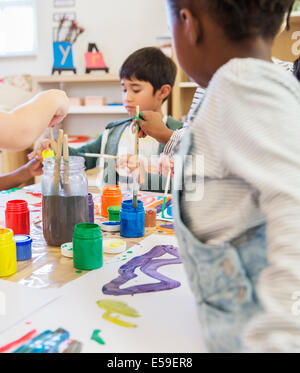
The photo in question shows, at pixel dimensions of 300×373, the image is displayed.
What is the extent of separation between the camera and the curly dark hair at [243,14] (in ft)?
1.34

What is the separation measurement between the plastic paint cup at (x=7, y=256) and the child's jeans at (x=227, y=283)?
0.99 ft

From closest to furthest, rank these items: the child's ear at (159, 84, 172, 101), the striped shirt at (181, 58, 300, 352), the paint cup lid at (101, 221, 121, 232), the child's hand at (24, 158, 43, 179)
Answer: the striped shirt at (181, 58, 300, 352) → the paint cup lid at (101, 221, 121, 232) → the child's hand at (24, 158, 43, 179) → the child's ear at (159, 84, 172, 101)

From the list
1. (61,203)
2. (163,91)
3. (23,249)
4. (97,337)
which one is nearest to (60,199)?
(61,203)

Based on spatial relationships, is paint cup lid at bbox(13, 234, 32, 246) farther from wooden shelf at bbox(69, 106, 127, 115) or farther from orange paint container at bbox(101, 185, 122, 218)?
wooden shelf at bbox(69, 106, 127, 115)

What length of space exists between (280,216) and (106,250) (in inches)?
15.6

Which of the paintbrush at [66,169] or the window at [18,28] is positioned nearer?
the paintbrush at [66,169]

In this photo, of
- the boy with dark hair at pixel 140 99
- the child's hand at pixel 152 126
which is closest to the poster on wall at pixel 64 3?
the boy with dark hair at pixel 140 99

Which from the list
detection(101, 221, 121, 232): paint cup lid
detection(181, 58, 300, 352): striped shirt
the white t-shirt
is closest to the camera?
detection(181, 58, 300, 352): striped shirt

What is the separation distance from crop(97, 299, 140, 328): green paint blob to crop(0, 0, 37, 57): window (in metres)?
2.42

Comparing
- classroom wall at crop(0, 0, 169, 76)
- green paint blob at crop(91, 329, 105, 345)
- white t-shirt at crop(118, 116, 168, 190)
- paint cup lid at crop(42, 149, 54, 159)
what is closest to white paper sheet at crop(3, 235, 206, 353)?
green paint blob at crop(91, 329, 105, 345)

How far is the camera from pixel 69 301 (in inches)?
20.6

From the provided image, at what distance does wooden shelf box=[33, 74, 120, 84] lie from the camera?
2.35 metres

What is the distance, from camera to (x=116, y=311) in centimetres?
50

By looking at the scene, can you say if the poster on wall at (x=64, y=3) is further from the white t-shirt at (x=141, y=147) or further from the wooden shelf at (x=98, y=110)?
the white t-shirt at (x=141, y=147)
